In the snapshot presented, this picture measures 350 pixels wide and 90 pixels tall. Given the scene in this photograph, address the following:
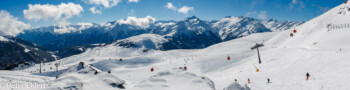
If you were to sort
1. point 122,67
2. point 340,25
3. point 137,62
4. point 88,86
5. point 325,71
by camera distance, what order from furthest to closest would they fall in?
point 137,62 < point 122,67 < point 340,25 < point 325,71 < point 88,86

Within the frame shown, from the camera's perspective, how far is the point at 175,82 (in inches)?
1104

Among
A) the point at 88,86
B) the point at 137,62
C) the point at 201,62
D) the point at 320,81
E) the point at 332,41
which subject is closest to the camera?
the point at 88,86

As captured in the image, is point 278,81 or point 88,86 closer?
point 88,86

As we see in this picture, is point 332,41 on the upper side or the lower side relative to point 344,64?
upper

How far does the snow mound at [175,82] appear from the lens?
26.6m

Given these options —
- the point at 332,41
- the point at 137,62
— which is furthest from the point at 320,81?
the point at 137,62


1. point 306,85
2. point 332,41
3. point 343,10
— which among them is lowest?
point 306,85

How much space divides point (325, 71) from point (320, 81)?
5430 mm

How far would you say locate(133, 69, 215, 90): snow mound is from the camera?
26.6m

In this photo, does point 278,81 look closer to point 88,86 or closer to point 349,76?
point 349,76

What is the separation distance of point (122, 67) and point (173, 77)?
74478mm

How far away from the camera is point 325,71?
3334cm

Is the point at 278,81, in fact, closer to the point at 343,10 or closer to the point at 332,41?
the point at 332,41

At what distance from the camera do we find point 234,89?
79.5ft
